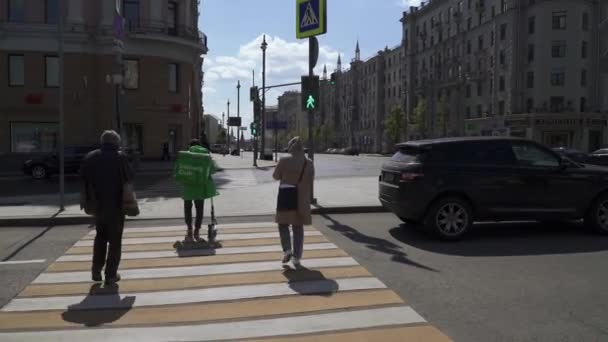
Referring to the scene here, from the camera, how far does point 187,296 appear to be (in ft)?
18.1

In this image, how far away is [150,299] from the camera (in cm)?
544

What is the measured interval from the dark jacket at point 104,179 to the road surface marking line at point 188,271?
1.03 metres

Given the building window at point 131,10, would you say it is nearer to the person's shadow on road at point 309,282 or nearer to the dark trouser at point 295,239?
the dark trouser at point 295,239

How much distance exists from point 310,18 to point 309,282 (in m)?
8.28

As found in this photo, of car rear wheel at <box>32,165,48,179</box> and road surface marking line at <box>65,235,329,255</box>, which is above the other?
car rear wheel at <box>32,165,48,179</box>

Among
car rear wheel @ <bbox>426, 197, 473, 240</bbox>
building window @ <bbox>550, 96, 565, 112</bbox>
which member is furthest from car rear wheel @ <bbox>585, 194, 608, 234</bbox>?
building window @ <bbox>550, 96, 565, 112</bbox>

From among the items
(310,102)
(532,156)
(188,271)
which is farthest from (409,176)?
(310,102)

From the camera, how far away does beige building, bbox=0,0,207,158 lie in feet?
99.1

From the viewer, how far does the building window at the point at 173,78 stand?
33.6 meters

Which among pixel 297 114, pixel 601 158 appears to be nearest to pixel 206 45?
pixel 601 158

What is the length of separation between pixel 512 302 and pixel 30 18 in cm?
3321

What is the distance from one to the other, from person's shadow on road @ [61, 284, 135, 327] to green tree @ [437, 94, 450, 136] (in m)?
66.5

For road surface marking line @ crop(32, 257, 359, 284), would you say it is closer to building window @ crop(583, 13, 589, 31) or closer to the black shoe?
the black shoe

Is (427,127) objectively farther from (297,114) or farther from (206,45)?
(297,114)
